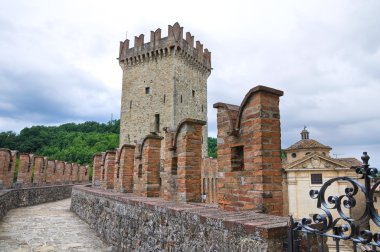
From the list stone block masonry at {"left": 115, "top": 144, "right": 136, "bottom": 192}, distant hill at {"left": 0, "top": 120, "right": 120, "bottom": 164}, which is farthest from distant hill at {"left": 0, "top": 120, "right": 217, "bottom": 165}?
stone block masonry at {"left": 115, "top": 144, "right": 136, "bottom": 192}

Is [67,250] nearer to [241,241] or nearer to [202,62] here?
[241,241]

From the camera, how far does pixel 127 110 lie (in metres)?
30.2

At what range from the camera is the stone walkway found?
6703mm

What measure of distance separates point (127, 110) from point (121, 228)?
25.0 meters

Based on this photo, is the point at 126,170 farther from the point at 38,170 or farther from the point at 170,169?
the point at 38,170

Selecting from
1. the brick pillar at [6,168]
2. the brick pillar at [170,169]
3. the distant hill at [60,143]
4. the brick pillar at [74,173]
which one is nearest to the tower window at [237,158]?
the brick pillar at [170,169]

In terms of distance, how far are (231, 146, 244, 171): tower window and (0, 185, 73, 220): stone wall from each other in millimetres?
9101

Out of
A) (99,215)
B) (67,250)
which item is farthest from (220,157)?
(99,215)

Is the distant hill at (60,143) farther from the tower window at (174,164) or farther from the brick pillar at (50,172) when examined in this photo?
the tower window at (174,164)

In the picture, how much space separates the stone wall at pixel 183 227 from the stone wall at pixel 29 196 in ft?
18.1

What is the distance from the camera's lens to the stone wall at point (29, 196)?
11.2 metres

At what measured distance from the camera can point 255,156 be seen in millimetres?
3326

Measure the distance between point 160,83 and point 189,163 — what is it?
23835 millimetres

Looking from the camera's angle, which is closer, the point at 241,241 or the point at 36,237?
the point at 241,241
